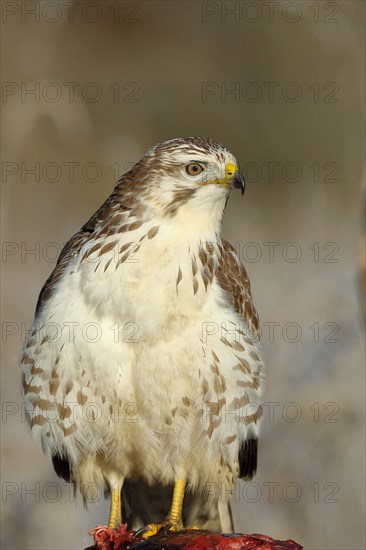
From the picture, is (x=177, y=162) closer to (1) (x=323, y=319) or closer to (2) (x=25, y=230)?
(1) (x=323, y=319)

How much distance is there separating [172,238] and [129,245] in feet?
0.68

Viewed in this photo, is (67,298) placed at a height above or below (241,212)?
below

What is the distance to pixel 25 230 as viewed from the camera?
32.9ft

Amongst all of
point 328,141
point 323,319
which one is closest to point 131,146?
point 328,141

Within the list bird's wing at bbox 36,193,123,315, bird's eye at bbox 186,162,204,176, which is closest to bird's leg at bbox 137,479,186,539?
bird's wing at bbox 36,193,123,315

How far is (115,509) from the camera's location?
225 inches

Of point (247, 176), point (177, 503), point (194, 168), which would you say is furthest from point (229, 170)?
point (247, 176)

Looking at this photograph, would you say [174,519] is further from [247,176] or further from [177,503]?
[247,176]

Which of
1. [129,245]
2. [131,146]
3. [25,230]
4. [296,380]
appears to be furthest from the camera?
[131,146]

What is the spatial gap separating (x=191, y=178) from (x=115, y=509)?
1700 millimetres

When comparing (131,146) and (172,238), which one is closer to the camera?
(172,238)

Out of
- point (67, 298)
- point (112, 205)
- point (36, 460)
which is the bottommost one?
point (36, 460)

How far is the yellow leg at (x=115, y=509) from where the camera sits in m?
5.66

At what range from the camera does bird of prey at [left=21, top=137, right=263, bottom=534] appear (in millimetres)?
5383
